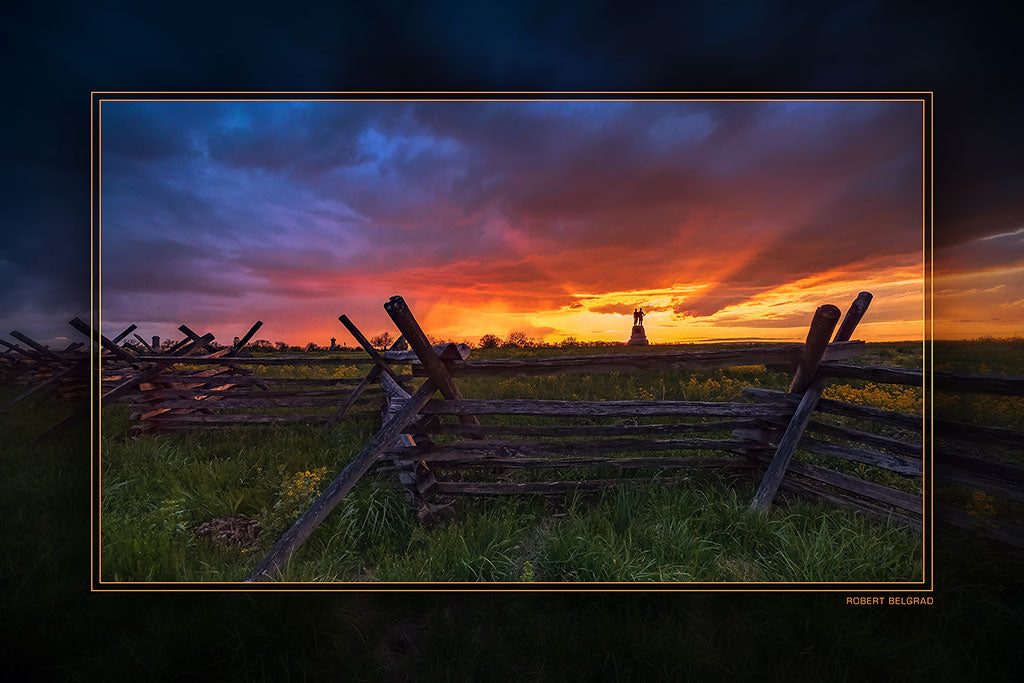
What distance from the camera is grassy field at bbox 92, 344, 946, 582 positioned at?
96.9 inches

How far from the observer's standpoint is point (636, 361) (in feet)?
9.77

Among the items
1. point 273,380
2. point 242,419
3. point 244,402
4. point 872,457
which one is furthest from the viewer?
point 273,380

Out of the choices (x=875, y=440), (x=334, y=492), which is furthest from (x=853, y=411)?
(x=334, y=492)

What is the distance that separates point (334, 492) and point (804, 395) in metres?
3.88

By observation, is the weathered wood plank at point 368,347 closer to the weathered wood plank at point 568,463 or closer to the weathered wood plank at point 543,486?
the weathered wood plank at point 568,463

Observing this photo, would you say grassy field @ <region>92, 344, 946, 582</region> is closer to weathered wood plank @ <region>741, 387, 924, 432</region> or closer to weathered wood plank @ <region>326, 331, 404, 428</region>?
weathered wood plank @ <region>741, 387, 924, 432</region>

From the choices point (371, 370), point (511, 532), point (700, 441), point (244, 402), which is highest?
point (371, 370)

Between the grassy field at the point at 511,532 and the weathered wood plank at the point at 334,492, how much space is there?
0.12m

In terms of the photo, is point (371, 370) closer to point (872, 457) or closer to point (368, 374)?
point (368, 374)

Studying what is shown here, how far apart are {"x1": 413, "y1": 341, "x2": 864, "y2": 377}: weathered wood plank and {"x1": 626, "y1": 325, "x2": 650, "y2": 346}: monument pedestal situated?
0.30 ft

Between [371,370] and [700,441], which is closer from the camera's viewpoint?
[700,441]
